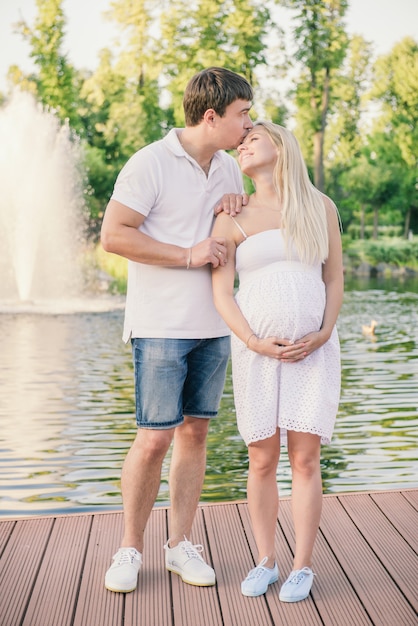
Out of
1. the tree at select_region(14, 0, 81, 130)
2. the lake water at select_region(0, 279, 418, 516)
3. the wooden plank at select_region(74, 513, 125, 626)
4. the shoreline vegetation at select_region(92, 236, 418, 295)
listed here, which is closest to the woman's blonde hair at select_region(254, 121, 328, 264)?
the wooden plank at select_region(74, 513, 125, 626)

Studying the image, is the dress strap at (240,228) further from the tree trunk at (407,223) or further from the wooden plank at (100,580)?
the tree trunk at (407,223)

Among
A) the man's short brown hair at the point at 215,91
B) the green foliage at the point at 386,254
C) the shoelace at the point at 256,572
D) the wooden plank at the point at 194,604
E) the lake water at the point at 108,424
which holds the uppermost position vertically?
the man's short brown hair at the point at 215,91

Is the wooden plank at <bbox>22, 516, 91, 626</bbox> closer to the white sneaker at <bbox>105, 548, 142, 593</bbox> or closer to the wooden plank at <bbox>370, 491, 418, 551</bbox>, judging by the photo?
the white sneaker at <bbox>105, 548, 142, 593</bbox>

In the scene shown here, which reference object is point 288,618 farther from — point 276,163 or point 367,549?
point 276,163

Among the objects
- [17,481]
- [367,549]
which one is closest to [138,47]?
[17,481]

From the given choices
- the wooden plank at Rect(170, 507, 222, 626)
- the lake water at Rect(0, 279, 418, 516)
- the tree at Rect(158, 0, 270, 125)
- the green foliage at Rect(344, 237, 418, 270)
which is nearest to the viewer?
the wooden plank at Rect(170, 507, 222, 626)

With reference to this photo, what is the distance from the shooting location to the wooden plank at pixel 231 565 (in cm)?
256

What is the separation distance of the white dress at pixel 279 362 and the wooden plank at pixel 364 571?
0.46 metres

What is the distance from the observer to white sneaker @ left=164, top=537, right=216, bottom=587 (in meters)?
2.77

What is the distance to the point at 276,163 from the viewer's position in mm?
2742

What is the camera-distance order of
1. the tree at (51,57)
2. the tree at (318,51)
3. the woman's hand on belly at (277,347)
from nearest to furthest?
1. the woman's hand on belly at (277,347)
2. the tree at (318,51)
3. the tree at (51,57)

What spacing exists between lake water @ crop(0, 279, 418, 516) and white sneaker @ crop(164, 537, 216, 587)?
1399 millimetres

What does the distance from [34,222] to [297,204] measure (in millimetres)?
15825

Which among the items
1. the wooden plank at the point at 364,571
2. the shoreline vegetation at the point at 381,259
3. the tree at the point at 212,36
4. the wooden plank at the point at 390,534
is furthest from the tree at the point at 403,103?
the wooden plank at the point at 364,571
